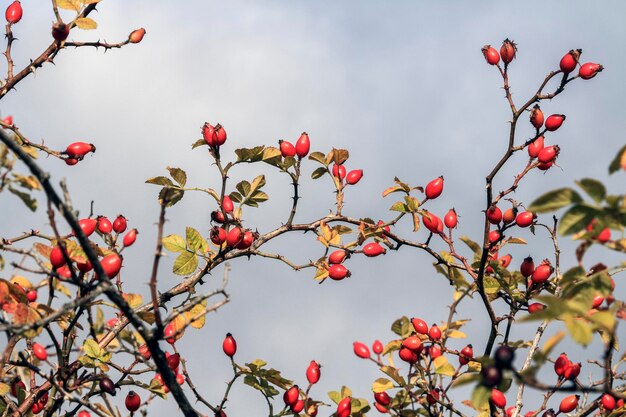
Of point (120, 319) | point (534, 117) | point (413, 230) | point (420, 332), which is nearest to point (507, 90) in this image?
point (534, 117)

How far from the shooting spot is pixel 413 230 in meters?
5.12

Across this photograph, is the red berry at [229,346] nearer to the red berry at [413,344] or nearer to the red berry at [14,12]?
the red berry at [413,344]

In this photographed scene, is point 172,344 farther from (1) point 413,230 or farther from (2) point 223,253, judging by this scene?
(1) point 413,230

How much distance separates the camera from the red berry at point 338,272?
16.6 ft

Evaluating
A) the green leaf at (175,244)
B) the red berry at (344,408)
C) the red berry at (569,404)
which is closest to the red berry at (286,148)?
the green leaf at (175,244)

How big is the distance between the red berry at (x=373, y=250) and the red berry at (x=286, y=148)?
832 mm

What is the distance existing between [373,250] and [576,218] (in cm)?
298

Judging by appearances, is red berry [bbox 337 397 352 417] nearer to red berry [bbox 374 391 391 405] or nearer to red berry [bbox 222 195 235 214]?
red berry [bbox 374 391 391 405]

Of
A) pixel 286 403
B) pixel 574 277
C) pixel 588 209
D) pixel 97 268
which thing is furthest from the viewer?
pixel 286 403

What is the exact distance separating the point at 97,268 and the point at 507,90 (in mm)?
3062

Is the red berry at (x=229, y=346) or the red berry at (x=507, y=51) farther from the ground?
the red berry at (x=507, y=51)

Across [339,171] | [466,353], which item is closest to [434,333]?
[466,353]

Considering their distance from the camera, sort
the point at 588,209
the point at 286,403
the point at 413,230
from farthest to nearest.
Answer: the point at 413,230 < the point at 286,403 < the point at 588,209

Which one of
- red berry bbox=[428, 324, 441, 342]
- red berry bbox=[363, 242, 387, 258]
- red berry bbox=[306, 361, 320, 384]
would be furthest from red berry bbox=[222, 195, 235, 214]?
red berry bbox=[428, 324, 441, 342]
